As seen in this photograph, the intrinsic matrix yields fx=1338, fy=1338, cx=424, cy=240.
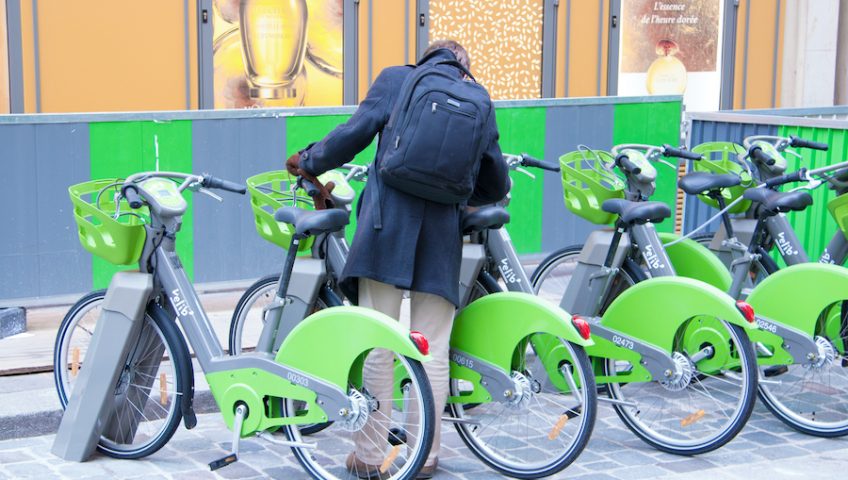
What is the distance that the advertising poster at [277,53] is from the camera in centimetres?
1040

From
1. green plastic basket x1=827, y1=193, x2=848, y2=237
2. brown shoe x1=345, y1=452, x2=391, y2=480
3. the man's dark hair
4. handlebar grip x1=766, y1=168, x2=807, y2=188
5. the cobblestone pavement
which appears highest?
the man's dark hair

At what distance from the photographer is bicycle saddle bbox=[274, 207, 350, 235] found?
16.9 feet

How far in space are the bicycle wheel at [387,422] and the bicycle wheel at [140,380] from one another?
Answer: 54cm

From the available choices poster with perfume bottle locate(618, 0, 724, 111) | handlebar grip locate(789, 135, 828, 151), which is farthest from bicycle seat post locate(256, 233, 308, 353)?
poster with perfume bottle locate(618, 0, 724, 111)

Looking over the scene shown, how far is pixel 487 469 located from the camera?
5.55 m

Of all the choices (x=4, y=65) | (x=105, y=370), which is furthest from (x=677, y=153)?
(x=4, y=65)

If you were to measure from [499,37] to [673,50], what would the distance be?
1941 mm

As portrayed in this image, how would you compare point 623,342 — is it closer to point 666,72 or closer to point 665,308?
point 665,308

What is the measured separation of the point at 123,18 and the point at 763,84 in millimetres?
6615

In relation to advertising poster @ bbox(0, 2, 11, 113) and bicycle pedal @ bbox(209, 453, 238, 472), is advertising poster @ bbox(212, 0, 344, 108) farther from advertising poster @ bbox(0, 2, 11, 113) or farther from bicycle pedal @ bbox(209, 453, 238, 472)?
bicycle pedal @ bbox(209, 453, 238, 472)

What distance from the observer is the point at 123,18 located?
9930 millimetres

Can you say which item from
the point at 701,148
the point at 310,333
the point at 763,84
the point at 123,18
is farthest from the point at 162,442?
the point at 763,84

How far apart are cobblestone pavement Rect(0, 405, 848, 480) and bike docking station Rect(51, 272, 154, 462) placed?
0.38 ft

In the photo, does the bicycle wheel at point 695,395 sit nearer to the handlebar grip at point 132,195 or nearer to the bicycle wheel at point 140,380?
the bicycle wheel at point 140,380
